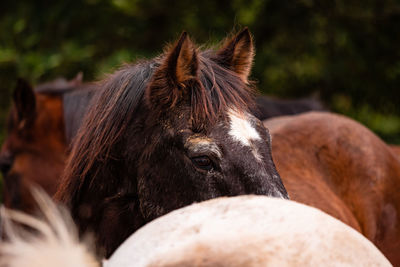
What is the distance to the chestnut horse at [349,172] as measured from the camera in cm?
290

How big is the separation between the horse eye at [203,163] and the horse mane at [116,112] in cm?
22

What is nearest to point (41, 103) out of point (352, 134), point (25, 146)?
point (25, 146)

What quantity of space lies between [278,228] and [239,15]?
583 cm

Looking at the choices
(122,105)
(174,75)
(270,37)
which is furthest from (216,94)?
(270,37)

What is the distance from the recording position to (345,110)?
698cm

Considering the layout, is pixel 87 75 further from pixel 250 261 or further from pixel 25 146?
pixel 250 261

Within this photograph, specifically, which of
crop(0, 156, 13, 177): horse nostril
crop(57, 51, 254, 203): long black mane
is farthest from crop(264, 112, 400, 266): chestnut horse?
crop(0, 156, 13, 177): horse nostril

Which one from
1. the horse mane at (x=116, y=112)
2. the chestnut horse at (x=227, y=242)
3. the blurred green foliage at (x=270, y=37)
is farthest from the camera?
the blurred green foliage at (x=270, y=37)

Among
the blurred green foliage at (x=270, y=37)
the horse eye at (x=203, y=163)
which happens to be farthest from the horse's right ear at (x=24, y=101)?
the horse eye at (x=203, y=163)

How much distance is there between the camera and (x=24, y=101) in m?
4.11

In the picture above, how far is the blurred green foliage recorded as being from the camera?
6.34 m

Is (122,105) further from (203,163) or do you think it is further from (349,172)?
(349,172)

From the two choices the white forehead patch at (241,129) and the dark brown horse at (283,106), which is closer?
the white forehead patch at (241,129)

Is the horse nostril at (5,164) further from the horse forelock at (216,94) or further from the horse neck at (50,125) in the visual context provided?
the horse forelock at (216,94)
